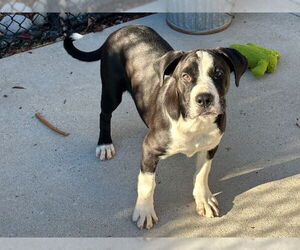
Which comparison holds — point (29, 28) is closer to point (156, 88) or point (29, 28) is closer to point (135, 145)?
point (135, 145)

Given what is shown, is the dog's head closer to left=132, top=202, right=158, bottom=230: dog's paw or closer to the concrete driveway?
left=132, top=202, right=158, bottom=230: dog's paw

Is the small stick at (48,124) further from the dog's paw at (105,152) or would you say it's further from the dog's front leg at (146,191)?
the dog's front leg at (146,191)

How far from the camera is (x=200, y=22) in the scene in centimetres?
520

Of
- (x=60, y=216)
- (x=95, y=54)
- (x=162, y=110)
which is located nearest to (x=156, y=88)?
(x=162, y=110)

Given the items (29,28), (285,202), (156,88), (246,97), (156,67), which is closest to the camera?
(156,67)

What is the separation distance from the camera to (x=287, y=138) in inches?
148

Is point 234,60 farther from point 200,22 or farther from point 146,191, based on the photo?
point 200,22

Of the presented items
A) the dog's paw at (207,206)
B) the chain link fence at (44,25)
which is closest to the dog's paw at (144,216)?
the dog's paw at (207,206)

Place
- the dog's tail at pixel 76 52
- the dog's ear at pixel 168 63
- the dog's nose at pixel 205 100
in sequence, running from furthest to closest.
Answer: the dog's tail at pixel 76 52 < the dog's ear at pixel 168 63 < the dog's nose at pixel 205 100

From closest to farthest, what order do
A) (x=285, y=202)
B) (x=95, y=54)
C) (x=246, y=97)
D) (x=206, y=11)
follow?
(x=285, y=202)
(x=95, y=54)
(x=246, y=97)
(x=206, y=11)

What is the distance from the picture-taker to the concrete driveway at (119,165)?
3.12 metres

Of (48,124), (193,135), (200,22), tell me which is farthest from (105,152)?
(200,22)

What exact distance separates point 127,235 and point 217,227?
0.60 meters

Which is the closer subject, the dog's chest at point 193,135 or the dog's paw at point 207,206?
the dog's chest at point 193,135
